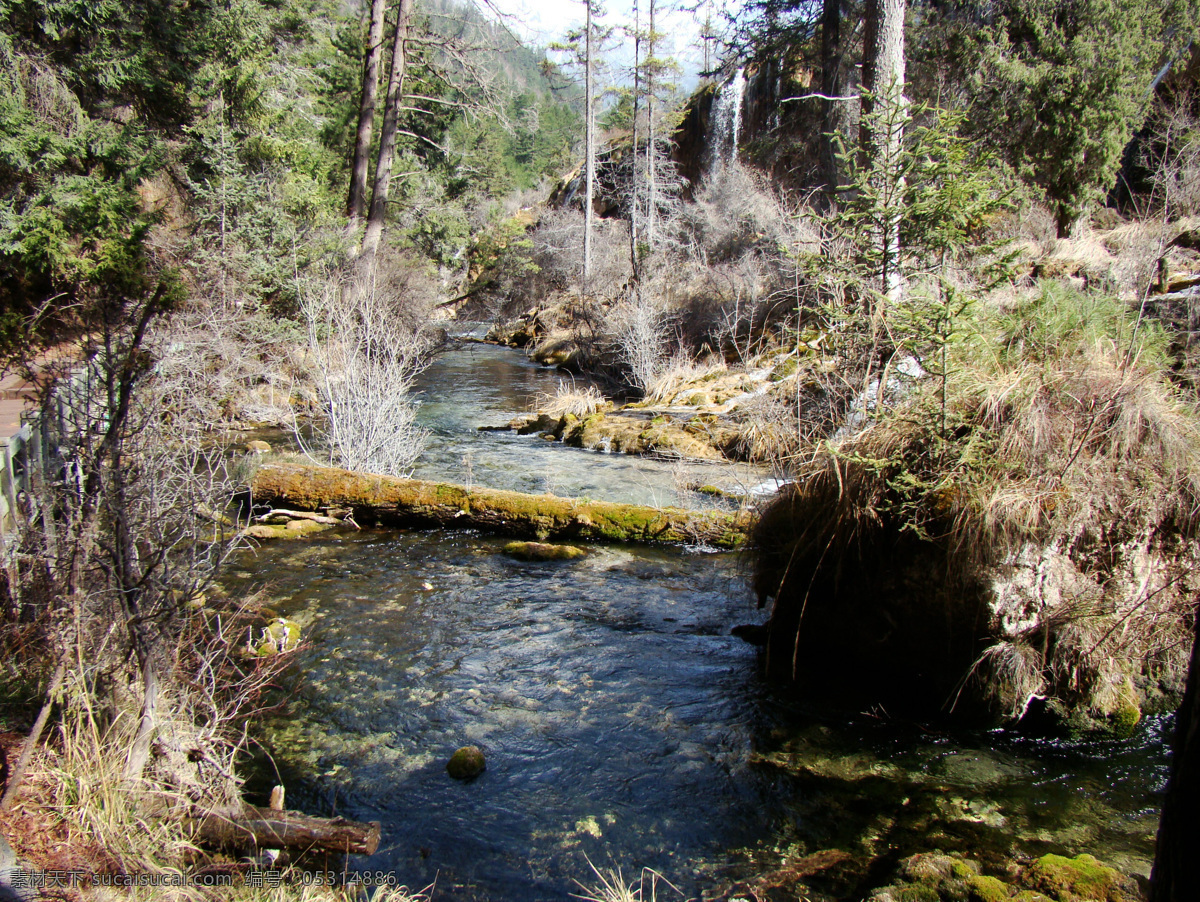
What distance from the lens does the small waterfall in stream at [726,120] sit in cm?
3303

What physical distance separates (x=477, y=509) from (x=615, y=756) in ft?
13.7

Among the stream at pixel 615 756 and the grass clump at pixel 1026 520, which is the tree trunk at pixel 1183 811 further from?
the grass clump at pixel 1026 520

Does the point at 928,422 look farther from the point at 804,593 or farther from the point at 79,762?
the point at 79,762

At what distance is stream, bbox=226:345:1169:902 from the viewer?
3.42 m

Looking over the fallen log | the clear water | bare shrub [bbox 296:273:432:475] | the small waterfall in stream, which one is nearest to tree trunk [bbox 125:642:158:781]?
the fallen log

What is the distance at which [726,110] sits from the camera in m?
33.9

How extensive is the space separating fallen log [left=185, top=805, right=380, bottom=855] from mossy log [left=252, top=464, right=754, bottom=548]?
4863mm

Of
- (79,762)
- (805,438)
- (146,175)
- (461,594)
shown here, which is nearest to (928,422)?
(805,438)

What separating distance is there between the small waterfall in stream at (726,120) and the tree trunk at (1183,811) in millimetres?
33854

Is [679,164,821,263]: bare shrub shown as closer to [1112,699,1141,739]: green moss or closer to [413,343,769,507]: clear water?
[413,343,769,507]: clear water

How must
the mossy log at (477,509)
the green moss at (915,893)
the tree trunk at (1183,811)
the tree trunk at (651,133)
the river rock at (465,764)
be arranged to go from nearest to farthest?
the tree trunk at (1183,811)
the green moss at (915,893)
the river rock at (465,764)
the mossy log at (477,509)
the tree trunk at (651,133)

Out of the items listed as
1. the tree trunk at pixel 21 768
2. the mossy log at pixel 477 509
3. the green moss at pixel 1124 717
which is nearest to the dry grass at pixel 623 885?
the tree trunk at pixel 21 768

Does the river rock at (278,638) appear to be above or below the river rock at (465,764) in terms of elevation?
above

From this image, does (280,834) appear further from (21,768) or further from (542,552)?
(542,552)
